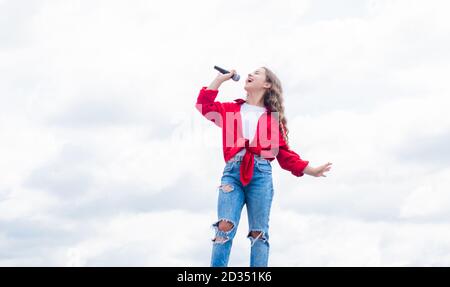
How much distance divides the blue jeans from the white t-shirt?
40cm

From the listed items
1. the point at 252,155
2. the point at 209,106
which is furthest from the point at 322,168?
the point at 209,106

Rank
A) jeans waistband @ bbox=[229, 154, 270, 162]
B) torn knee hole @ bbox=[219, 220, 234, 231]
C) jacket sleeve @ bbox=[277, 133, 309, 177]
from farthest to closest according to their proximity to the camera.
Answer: jacket sleeve @ bbox=[277, 133, 309, 177] < jeans waistband @ bbox=[229, 154, 270, 162] < torn knee hole @ bbox=[219, 220, 234, 231]

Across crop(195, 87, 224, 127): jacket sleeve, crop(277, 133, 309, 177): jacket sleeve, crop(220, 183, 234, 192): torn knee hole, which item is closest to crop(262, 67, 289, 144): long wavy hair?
crop(277, 133, 309, 177): jacket sleeve

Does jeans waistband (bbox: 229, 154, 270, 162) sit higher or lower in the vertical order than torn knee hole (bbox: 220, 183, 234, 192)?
higher

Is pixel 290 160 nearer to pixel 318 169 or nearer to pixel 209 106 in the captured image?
pixel 318 169

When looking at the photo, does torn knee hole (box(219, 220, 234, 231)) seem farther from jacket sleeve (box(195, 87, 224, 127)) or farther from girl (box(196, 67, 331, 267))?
jacket sleeve (box(195, 87, 224, 127))

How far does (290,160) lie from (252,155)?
0.58 metres

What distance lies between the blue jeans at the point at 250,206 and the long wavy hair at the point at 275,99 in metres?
0.73

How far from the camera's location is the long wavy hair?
865 centimetres

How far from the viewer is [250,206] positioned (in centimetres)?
810

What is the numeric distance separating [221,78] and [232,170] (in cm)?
124
